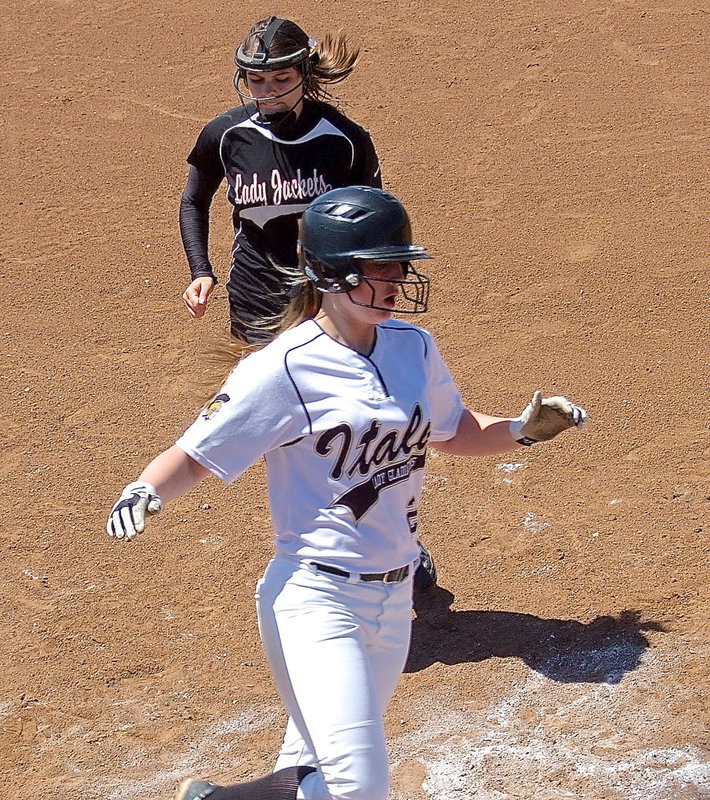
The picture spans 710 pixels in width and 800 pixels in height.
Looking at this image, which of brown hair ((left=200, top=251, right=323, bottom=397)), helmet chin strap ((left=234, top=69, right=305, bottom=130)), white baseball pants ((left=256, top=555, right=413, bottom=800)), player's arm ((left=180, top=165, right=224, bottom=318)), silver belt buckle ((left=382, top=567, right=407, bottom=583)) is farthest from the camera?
player's arm ((left=180, top=165, right=224, bottom=318))

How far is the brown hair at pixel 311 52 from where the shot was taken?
163 inches

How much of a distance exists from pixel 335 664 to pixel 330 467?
1.61ft

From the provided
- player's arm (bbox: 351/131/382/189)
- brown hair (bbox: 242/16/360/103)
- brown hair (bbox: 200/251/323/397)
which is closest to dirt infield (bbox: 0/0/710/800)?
brown hair (bbox: 200/251/323/397)

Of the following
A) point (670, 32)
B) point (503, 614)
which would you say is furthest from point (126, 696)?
point (670, 32)

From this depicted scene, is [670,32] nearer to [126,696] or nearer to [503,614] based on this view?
[503,614]

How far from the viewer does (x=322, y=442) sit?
9.95ft

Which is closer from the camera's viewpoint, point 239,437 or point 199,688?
point 239,437

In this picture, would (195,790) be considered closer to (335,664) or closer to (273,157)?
(335,664)

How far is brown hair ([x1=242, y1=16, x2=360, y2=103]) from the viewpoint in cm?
415

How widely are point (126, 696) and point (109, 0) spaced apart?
7.62 metres

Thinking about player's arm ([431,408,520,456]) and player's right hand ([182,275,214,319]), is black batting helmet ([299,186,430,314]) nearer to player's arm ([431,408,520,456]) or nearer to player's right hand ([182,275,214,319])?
player's arm ([431,408,520,456])

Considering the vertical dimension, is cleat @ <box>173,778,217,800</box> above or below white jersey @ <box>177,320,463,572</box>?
below

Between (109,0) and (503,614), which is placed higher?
(109,0)

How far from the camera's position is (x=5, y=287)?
733 centimetres
